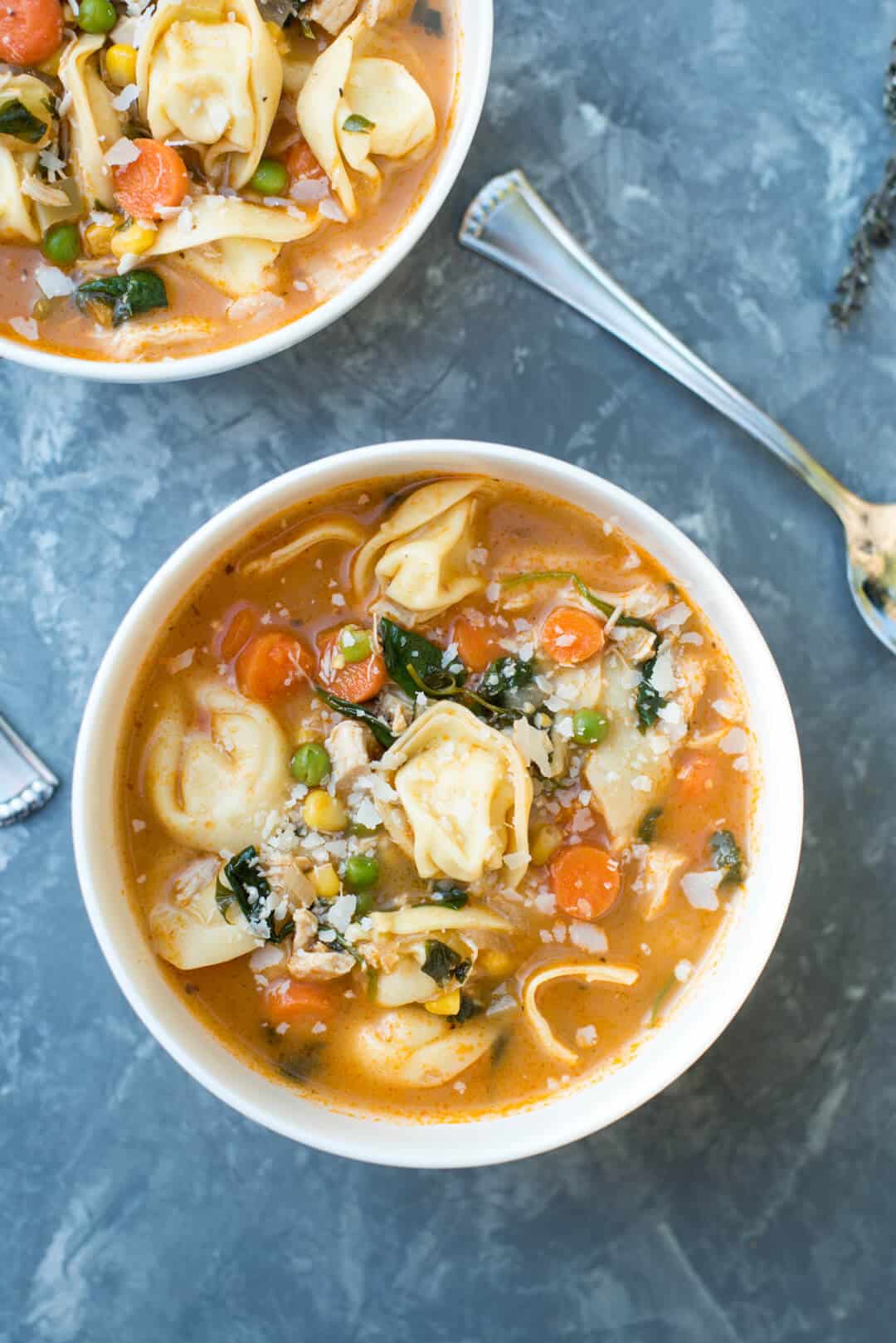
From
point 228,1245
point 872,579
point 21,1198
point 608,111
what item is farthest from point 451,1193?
point 608,111

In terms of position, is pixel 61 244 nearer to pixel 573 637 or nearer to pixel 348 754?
pixel 348 754

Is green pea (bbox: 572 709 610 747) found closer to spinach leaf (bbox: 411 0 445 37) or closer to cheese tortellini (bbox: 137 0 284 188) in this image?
cheese tortellini (bbox: 137 0 284 188)

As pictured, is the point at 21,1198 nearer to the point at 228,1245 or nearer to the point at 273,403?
the point at 228,1245

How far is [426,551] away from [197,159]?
1248mm

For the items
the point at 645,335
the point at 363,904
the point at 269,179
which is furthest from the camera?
the point at 645,335

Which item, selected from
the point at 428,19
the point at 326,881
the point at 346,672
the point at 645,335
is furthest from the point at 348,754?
the point at 428,19

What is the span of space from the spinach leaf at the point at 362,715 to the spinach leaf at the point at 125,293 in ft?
3.60

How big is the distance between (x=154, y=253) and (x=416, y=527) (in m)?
1.00

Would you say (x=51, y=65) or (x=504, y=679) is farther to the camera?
(x=51, y=65)

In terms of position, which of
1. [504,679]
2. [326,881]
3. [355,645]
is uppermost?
[355,645]

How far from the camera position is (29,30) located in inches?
115

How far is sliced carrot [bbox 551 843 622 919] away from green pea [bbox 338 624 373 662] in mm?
722

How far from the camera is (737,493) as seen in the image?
10.9ft

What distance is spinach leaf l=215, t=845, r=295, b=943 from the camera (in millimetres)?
2799
